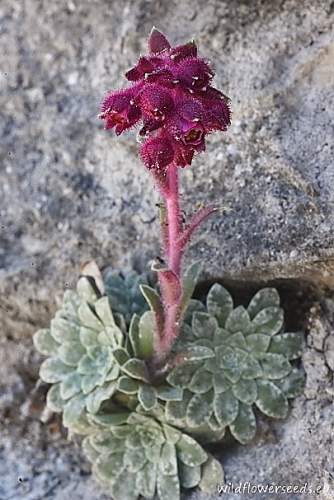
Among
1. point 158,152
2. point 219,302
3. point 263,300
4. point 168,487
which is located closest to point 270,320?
point 263,300

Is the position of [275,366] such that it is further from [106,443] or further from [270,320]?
[106,443]

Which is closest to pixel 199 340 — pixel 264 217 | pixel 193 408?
pixel 193 408

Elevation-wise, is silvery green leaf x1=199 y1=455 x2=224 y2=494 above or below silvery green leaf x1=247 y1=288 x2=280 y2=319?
below

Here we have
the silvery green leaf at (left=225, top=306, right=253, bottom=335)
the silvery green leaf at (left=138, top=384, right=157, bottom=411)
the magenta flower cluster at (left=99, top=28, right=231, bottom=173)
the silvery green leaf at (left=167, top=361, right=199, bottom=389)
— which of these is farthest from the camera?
the silvery green leaf at (left=225, top=306, right=253, bottom=335)

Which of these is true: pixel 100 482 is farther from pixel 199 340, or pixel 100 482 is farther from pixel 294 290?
pixel 294 290

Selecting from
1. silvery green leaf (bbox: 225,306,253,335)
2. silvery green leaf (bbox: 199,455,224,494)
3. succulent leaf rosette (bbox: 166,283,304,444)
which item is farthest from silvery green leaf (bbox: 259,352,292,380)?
silvery green leaf (bbox: 199,455,224,494)

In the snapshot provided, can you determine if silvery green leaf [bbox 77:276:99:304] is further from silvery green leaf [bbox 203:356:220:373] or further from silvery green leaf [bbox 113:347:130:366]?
silvery green leaf [bbox 203:356:220:373]
